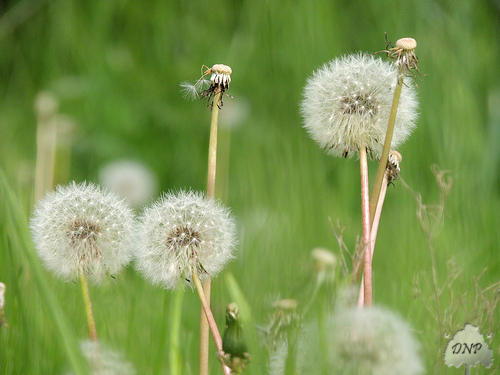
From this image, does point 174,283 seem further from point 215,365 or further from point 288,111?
point 288,111

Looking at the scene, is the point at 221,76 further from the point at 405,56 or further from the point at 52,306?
the point at 52,306

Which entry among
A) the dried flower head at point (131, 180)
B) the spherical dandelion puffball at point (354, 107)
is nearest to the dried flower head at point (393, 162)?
the spherical dandelion puffball at point (354, 107)

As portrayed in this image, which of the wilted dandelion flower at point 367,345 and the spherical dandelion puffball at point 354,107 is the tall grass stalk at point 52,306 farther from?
the spherical dandelion puffball at point 354,107

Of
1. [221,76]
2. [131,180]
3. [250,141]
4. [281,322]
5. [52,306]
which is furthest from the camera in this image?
[131,180]

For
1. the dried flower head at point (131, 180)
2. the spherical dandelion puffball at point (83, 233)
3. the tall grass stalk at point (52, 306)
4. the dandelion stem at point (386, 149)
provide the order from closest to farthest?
the tall grass stalk at point (52, 306)
the dandelion stem at point (386, 149)
the spherical dandelion puffball at point (83, 233)
the dried flower head at point (131, 180)

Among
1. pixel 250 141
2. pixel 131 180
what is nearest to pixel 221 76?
pixel 250 141
